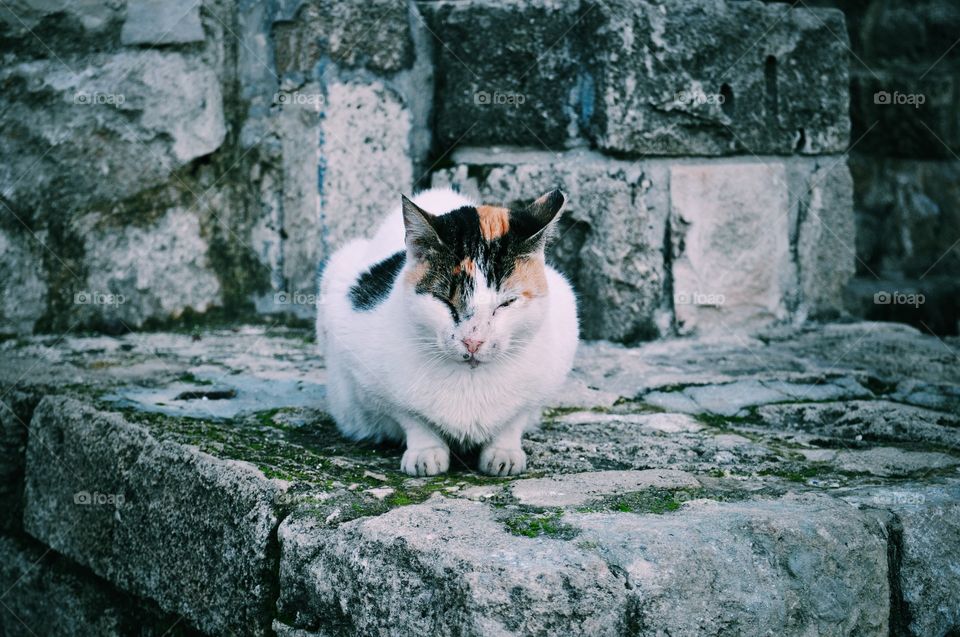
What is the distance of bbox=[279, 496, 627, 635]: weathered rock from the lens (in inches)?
66.5

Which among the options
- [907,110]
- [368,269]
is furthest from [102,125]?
[907,110]

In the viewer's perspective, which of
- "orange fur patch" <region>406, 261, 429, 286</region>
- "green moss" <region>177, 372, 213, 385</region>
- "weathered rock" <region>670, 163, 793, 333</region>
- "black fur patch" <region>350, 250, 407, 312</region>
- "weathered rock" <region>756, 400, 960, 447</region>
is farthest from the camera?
"weathered rock" <region>670, 163, 793, 333</region>

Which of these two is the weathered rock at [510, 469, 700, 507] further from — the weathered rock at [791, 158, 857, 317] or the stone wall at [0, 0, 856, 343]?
the weathered rock at [791, 158, 857, 317]

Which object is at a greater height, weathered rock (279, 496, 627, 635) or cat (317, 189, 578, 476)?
cat (317, 189, 578, 476)

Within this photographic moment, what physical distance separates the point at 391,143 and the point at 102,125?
43.3 inches

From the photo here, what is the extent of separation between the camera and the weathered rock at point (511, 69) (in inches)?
141

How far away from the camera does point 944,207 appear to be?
4.90 m

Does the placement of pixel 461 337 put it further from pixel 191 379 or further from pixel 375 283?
pixel 191 379

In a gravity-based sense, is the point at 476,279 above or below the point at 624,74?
below

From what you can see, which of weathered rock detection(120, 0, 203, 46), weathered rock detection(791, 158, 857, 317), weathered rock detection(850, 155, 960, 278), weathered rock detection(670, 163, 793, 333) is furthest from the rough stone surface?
weathered rock detection(850, 155, 960, 278)

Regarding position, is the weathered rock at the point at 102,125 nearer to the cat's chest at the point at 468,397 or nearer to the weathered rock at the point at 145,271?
the weathered rock at the point at 145,271

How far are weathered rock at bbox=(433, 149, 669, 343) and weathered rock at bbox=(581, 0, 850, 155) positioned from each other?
14 cm

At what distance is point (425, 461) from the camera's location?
2.29 metres

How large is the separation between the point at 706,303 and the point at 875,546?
6.19 ft
